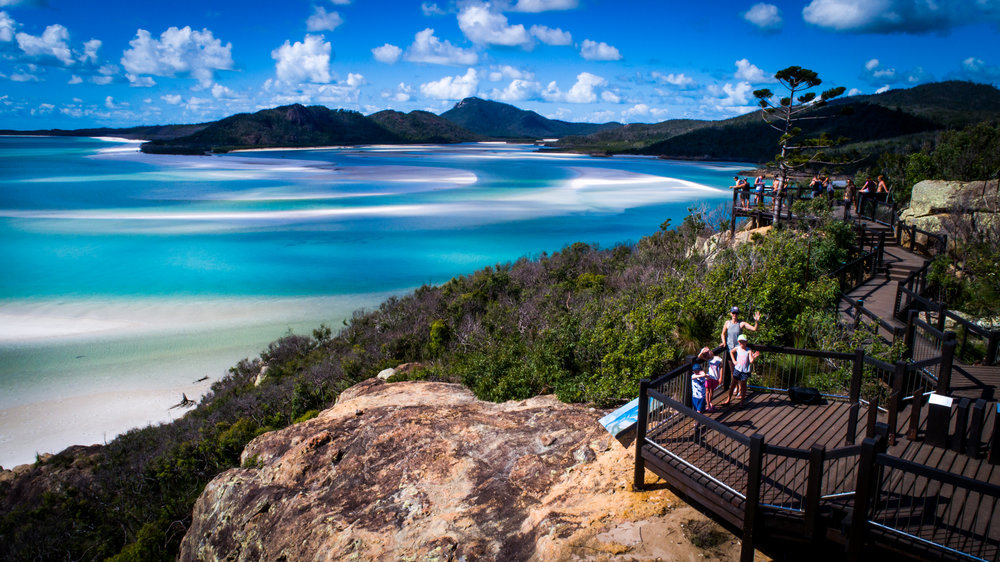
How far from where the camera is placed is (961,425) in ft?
21.8

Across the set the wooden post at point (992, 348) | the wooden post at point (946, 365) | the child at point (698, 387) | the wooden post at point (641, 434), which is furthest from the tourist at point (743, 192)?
the wooden post at point (641, 434)

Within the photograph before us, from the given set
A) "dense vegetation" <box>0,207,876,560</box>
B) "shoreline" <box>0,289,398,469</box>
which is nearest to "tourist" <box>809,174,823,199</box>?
"dense vegetation" <box>0,207,876,560</box>

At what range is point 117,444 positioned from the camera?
50.1 feet

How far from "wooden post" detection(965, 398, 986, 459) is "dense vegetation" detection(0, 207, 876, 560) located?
420cm

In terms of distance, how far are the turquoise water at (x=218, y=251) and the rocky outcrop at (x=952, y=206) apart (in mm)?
24037

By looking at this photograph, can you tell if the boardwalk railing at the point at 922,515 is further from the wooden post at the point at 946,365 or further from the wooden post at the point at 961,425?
the wooden post at the point at 946,365

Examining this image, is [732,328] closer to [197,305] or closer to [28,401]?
[28,401]

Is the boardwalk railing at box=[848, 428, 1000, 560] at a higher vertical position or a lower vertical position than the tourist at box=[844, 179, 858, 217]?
lower

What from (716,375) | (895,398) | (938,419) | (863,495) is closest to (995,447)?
(938,419)

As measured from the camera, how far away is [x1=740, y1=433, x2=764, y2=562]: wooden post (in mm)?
5516

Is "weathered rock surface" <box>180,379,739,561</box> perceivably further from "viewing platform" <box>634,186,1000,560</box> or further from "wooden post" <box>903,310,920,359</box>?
"wooden post" <box>903,310,920,359</box>

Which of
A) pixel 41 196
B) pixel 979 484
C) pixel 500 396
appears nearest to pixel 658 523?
pixel 979 484

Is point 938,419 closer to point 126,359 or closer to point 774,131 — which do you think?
point 126,359

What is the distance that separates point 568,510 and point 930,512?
3724 millimetres
